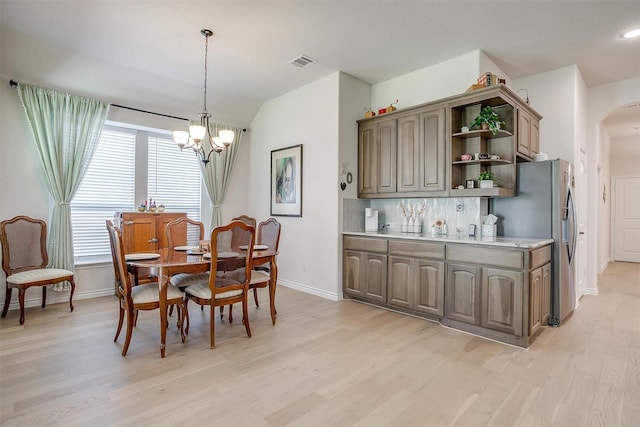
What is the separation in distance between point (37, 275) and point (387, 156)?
4.17 metres

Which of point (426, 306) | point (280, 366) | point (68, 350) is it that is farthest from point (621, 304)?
point (68, 350)

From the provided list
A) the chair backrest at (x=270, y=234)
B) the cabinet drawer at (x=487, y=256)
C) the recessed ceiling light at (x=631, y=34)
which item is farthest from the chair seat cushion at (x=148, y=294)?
the recessed ceiling light at (x=631, y=34)

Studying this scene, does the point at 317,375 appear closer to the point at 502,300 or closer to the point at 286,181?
the point at 502,300

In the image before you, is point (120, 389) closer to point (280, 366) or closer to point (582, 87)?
point (280, 366)

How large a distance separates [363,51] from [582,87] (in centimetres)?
319

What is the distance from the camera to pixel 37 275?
3521 mm

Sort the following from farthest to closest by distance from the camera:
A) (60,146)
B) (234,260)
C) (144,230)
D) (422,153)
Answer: (144,230), (60,146), (422,153), (234,260)

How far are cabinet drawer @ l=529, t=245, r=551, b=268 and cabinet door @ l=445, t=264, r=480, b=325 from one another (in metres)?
0.45

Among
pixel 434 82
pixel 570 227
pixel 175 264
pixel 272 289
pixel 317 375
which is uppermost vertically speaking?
pixel 434 82

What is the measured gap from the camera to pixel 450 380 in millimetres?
2326

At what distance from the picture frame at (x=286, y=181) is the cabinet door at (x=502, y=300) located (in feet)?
8.92

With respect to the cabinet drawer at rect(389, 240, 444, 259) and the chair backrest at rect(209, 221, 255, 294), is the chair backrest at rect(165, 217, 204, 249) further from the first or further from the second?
the cabinet drawer at rect(389, 240, 444, 259)

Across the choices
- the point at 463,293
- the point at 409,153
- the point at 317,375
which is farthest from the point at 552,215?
the point at 317,375

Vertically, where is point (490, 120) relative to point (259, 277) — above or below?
above
